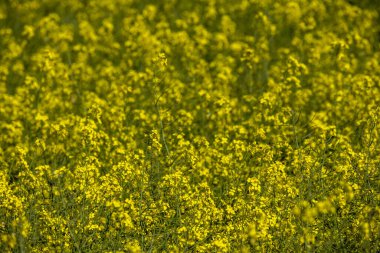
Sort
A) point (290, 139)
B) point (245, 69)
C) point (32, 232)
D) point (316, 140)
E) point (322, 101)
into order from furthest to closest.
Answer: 1. point (245, 69)
2. point (322, 101)
3. point (290, 139)
4. point (316, 140)
5. point (32, 232)

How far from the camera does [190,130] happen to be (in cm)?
780

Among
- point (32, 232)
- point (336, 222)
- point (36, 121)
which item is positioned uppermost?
point (36, 121)

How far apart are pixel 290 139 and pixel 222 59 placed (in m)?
2.32

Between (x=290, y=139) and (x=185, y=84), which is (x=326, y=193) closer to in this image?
(x=290, y=139)

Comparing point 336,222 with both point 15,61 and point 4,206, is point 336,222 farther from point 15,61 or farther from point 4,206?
point 15,61

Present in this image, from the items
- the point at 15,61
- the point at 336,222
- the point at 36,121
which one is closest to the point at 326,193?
the point at 336,222

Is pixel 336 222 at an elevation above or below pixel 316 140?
below

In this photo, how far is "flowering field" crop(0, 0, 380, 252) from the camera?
18.5ft

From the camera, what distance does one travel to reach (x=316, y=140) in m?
7.04

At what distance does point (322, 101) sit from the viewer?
866 centimetres

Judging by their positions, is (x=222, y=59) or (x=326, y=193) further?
(x=222, y=59)

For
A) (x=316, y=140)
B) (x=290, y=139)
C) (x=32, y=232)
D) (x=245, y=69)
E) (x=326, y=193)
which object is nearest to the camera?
(x=32, y=232)

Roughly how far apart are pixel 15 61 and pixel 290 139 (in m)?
4.38

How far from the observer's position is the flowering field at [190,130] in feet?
18.5
